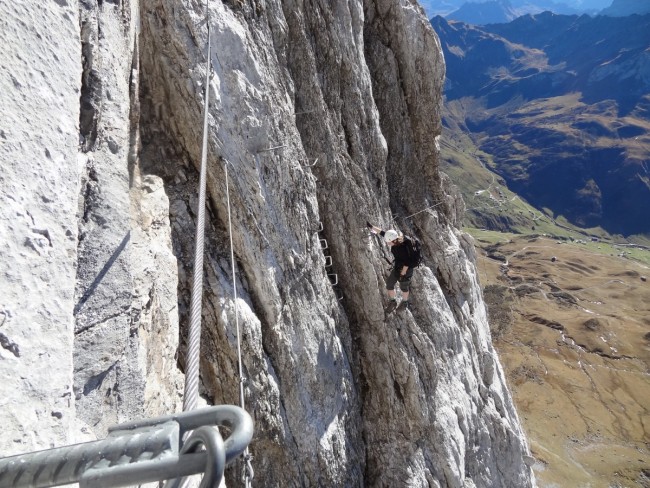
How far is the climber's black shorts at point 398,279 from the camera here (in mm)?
13745

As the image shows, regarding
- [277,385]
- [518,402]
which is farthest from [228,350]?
[518,402]

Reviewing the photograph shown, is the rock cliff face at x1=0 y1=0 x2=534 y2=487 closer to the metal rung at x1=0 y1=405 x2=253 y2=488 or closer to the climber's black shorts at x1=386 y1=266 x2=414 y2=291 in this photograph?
the climber's black shorts at x1=386 y1=266 x2=414 y2=291

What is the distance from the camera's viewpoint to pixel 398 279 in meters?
14.0

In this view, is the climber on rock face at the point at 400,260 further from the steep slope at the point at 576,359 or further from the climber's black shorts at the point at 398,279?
the steep slope at the point at 576,359

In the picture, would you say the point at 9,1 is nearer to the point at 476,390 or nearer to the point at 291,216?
the point at 291,216

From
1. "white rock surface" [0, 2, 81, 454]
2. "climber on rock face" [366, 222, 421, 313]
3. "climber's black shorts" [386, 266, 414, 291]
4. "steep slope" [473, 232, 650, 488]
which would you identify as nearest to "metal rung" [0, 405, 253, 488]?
"white rock surface" [0, 2, 81, 454]

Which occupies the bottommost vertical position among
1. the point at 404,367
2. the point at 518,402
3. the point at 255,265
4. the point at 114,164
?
the point at 518,402

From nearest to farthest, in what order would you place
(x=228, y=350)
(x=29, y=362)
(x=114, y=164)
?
(x=29, y=362) → (x=114, y=164) → (x=228, y=350)

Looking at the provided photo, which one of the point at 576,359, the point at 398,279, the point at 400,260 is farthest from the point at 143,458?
the point at 576,359

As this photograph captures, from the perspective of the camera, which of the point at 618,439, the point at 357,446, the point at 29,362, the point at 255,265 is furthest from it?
the point at 618,439

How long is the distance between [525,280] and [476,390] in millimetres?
102332

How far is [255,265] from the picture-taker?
1032cm

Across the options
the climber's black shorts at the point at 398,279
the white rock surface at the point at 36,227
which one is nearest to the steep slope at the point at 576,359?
the climber's black shorts at the point at 398,279

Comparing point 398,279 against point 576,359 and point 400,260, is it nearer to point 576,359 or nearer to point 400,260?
point 400,260
